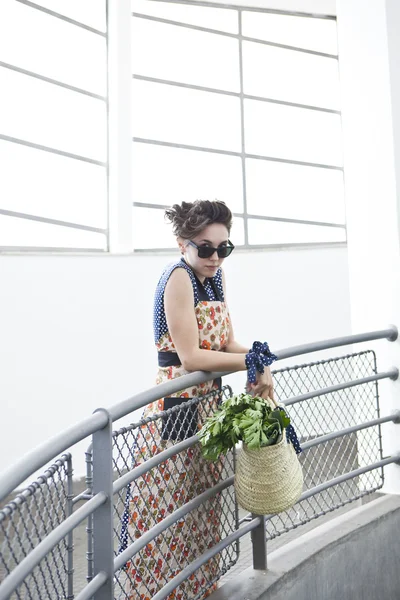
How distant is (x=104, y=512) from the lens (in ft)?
6.32

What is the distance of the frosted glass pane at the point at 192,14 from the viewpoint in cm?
653

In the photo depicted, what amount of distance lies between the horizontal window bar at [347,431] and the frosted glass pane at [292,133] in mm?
3832

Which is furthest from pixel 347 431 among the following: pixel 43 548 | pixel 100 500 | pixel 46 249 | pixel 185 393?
pixel 46 249

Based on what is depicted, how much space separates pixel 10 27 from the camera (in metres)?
5.63

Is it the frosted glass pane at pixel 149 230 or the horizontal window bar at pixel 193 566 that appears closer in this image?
the horizontal window bar at pixel 193 566

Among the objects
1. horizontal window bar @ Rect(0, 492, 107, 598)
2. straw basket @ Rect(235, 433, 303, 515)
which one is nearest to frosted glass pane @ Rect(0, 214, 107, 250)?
straw basket @ Rect(235, 433, 303, 515)

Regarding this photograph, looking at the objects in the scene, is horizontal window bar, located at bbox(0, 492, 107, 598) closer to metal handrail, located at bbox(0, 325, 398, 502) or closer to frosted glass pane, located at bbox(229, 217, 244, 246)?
metal handrail, located at bbox(0, 325, 398, 502)

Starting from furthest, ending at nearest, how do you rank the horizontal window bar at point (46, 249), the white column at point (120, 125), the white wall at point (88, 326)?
the white column at point (120, 125)
the horizontal window bar at point (46, 249)
the white wall at point (88, 326)

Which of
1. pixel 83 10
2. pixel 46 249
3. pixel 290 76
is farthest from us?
pixel 290 76

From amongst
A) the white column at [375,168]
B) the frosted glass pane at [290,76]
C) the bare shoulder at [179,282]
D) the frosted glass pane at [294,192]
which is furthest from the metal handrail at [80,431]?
the frosted glass pane at [290,76]

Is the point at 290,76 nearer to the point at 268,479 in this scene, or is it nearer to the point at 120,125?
the point at 120,125

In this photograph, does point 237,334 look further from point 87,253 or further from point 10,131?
point 10,131

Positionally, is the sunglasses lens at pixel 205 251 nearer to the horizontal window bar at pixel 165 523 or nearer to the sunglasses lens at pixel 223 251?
the sunglasses lens at pixel 223 251

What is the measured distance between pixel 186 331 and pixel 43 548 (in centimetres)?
100
